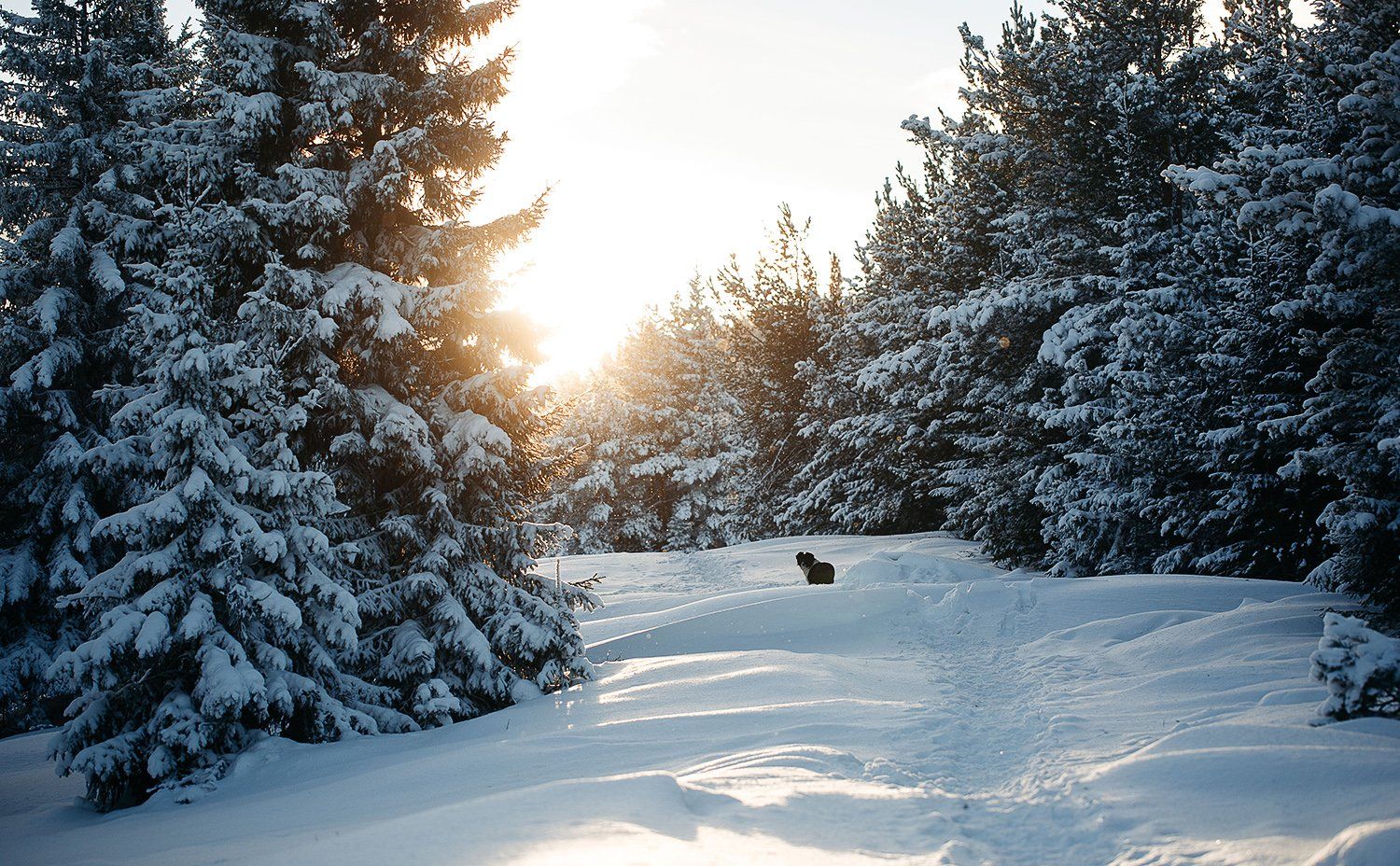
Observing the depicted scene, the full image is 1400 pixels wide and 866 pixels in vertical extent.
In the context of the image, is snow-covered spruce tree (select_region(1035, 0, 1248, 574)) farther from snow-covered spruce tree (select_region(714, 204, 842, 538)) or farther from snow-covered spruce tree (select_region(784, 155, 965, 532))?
snow-covered spruce tree (select_region(714, 204, 842, 538))

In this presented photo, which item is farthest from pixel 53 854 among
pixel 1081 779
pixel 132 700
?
A: pixel 1081 779

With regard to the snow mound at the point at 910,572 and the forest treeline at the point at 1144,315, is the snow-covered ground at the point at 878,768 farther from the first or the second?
the snow mound at the point at 910,572

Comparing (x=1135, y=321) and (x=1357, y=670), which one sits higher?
(x=1135, y=321)

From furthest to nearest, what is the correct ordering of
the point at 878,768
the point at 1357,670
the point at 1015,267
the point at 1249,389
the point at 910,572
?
the point at 1015,267, the point at 910,572, the point at 1249,389, the point at 878,768, the point at 1357,670

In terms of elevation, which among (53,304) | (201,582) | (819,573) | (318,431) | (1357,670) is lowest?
(819,573)

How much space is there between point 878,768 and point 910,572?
9.11 meters

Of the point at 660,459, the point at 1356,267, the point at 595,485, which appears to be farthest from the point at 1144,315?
the point at 595,485

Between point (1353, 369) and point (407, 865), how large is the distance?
9478 mm

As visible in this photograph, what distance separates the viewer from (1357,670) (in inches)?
181

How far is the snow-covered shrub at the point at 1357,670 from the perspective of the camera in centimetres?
457

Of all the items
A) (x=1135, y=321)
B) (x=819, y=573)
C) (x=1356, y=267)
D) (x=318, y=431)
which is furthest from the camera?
(x=819, y=573)

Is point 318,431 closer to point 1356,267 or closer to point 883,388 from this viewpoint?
point 1356,267

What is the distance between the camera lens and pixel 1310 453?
25.3 feet

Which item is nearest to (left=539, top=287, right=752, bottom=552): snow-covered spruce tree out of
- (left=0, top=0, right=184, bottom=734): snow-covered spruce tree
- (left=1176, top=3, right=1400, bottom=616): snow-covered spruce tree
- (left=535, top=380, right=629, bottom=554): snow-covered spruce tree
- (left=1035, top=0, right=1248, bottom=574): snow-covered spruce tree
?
(left=535, top=380, right=629, bottom=554): snow-covered spruce tree
